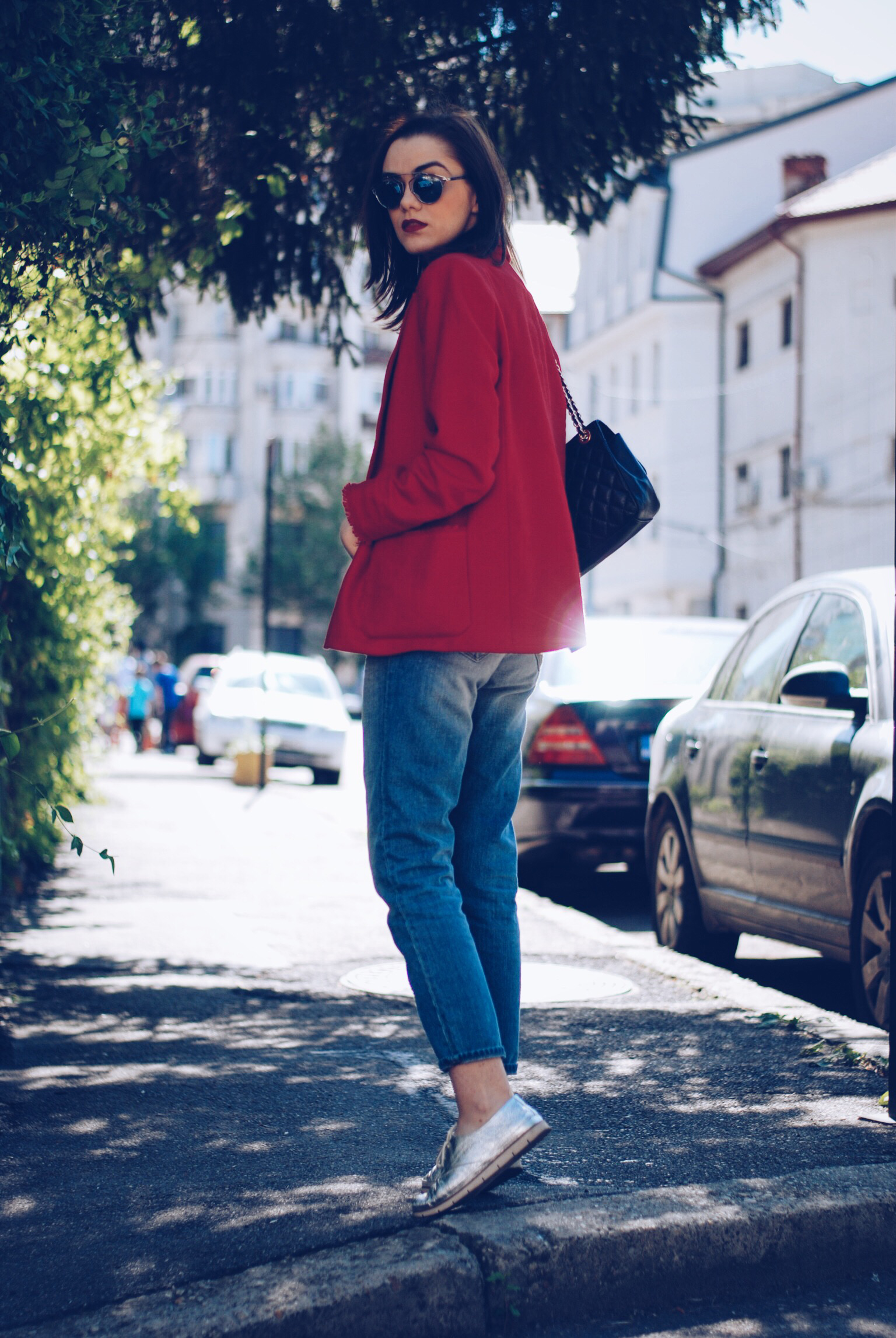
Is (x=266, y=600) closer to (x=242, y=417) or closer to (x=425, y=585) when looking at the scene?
(x=425, y=585)

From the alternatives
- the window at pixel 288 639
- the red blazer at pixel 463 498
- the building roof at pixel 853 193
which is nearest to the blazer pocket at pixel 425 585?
the red blazer at pixel 463 498

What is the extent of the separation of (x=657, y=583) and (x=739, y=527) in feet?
13.7

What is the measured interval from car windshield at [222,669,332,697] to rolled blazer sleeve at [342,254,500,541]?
20255 millimetres

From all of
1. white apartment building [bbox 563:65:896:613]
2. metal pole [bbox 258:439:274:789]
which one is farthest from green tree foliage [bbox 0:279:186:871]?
white apartment building [bbox 563:65:896:613]

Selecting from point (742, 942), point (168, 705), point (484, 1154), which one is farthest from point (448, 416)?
point (168, 705)

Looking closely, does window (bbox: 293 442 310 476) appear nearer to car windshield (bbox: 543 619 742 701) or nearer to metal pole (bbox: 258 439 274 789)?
metal pole (bbox: 258 439 274 789)

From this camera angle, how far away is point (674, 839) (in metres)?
7.22

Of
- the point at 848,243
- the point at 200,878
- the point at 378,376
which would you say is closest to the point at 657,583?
Answer: the point at 848,243

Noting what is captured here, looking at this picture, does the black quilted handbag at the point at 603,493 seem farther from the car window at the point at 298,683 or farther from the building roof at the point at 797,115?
the building roof at the point at 797,115

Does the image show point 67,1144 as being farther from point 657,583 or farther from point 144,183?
point 657,583

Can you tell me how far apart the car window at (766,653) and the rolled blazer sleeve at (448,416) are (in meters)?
3.54

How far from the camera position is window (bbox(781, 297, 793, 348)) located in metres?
37.3

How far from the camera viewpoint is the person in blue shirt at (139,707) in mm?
29828

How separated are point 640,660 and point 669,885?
2.67m
